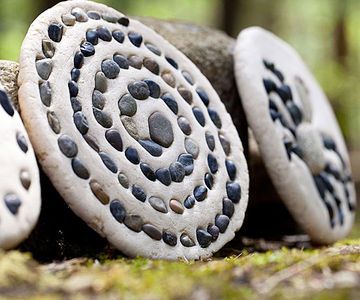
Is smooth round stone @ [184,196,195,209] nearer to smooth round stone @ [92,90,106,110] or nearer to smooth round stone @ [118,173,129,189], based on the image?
smooth round stone @ [118,173,129,189]

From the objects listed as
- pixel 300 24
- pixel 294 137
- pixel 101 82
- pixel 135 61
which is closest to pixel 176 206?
pixel 101 82

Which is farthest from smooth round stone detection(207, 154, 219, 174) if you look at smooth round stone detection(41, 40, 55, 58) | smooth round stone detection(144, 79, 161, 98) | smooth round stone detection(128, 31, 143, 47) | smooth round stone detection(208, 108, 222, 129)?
smooth round stone detection(41, 40, 55, 58)

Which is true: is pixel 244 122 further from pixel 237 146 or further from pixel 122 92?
pixel 122 92

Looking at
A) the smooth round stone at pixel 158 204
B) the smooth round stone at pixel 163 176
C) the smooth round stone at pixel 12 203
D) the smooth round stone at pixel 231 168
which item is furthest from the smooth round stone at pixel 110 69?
the smooth round stone at pixel 12 203

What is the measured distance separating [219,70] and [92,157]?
135cm

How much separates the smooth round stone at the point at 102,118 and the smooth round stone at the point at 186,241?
51cm

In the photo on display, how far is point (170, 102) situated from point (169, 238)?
2.03ft

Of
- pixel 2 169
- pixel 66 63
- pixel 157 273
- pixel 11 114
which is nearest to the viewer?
pixel 157 273

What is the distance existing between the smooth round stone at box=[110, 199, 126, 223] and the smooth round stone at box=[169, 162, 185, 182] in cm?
31

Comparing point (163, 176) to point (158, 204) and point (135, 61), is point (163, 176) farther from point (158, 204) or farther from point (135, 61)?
point (135, 61)

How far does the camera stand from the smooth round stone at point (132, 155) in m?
2.72

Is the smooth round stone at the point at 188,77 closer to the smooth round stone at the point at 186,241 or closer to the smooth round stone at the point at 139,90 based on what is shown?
the smooth round stone at the point at 139,90

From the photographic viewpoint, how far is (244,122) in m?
3.78

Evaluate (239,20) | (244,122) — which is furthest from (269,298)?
(239,20)
